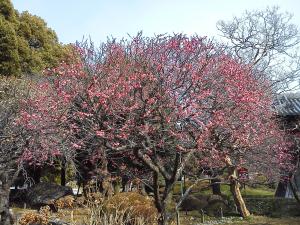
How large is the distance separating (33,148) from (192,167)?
7.79 m

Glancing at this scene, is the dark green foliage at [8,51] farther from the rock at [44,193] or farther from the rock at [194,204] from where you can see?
the rock at [194,204]

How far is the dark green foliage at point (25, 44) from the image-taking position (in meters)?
19.7

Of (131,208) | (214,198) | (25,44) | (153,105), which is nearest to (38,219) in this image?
(131,208)

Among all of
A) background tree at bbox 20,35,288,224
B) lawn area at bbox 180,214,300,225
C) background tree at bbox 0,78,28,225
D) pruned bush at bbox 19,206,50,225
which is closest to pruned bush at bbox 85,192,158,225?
background tree at bbox 20,35,288,224

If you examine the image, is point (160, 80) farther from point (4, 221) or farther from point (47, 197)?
point (47, 197)

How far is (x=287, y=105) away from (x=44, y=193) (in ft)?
37.1

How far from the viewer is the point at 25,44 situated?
2075 cm

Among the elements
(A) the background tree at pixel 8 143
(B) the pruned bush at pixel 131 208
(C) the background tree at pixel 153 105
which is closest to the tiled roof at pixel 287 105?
(C) the background tree at pixel 153 105

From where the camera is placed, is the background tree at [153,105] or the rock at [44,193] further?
the rock at [44,193]

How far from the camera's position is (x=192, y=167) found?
16.5 metres

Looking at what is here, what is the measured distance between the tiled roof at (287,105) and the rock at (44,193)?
32.6ft

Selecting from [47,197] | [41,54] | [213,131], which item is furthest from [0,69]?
[213,131]

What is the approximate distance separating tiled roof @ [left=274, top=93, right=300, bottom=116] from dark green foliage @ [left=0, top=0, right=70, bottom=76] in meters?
9.91

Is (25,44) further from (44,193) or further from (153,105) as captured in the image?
(153,105)
